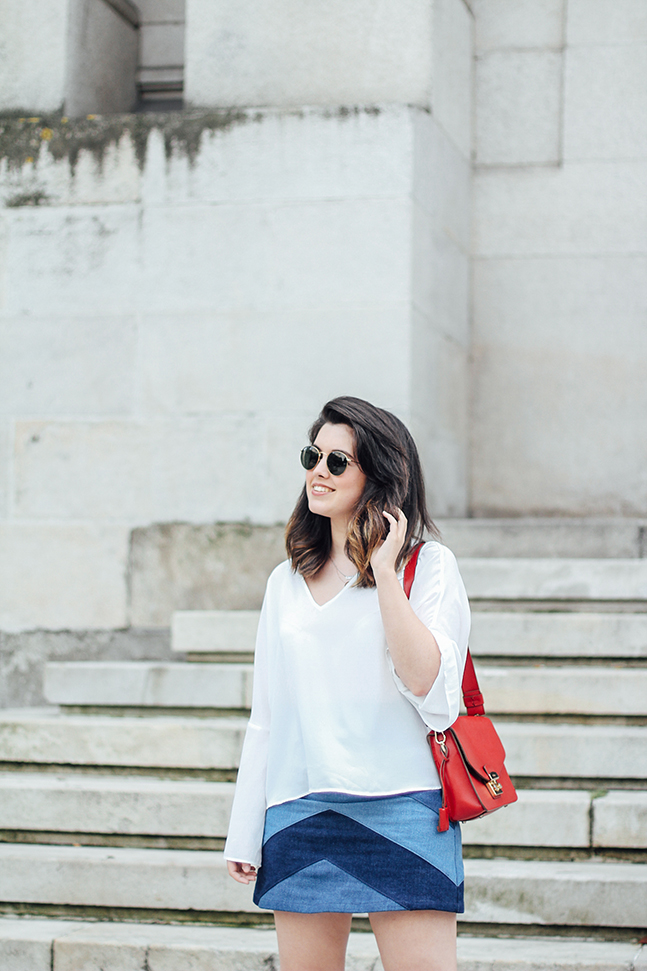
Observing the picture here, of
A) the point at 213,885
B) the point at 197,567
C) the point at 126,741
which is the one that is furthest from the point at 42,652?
the point at 213,885

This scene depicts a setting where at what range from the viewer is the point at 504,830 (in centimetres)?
432

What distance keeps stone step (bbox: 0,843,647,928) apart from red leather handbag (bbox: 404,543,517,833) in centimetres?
162

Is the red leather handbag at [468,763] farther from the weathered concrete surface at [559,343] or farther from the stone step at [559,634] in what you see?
the weathered concrete surface at [559,343]

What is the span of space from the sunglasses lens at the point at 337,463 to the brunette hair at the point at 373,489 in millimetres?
45

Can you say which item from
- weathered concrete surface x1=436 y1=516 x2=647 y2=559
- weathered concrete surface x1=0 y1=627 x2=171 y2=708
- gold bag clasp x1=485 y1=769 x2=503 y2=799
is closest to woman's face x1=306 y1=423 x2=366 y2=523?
gold bag clasp x1=485 y1=769 x2=503 y2=799

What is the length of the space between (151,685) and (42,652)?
4.51 feet

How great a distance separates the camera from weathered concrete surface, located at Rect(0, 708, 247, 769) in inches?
193

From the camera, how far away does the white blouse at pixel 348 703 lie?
101 inches

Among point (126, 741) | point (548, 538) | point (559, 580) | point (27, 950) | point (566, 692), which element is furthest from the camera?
point (548, 538)

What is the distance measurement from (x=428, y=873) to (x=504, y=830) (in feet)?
6.32

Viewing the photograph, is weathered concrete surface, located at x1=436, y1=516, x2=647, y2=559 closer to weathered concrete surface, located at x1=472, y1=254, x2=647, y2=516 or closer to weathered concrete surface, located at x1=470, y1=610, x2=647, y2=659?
weathered concrete surface, located at x1=470, y1=610, x2=647, y2=659

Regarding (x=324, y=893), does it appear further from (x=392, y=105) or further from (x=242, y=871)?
(x=392, y=105)

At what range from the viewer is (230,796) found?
4.59m

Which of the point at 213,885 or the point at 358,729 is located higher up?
the point at 358,729
